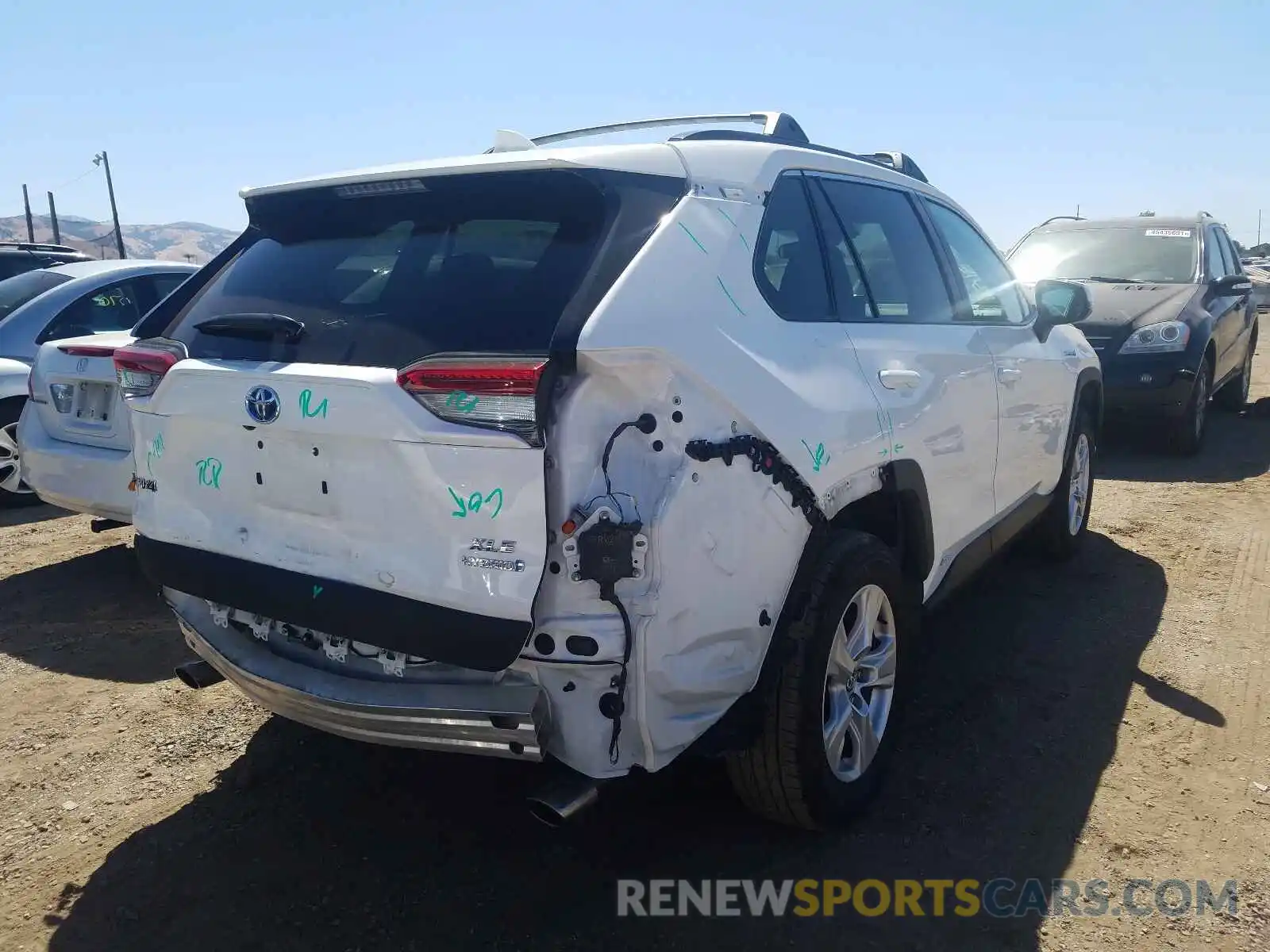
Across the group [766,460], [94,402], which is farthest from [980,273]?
[94,402]

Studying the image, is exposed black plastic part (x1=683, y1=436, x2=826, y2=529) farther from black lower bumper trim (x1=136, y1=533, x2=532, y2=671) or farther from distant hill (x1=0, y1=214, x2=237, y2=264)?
distant hill (x1=0, y1=214, x2=237, y2=264)

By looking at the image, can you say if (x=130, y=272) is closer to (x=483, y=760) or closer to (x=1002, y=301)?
(x=483, y=760)

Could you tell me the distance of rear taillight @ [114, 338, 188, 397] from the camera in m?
2.72

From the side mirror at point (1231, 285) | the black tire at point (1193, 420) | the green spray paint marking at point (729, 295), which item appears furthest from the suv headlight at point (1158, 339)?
the green spray paint marking at point (729, 295)

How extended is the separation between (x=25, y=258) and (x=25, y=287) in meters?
1.15

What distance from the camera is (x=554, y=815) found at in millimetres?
2170

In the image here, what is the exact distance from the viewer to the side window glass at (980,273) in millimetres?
3994

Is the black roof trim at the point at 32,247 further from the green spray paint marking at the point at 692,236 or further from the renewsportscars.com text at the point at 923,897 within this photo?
the renewsportscars.com text at the point at 923,897

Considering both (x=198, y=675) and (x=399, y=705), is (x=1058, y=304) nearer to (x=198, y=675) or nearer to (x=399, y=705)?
(x=399, y=705)

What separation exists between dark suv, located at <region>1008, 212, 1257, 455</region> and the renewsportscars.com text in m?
5.86

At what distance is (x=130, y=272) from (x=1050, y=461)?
6.02 meters

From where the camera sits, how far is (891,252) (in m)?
3.46

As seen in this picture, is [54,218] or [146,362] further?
[54,218]

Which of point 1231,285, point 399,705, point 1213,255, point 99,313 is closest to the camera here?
point 399,705
